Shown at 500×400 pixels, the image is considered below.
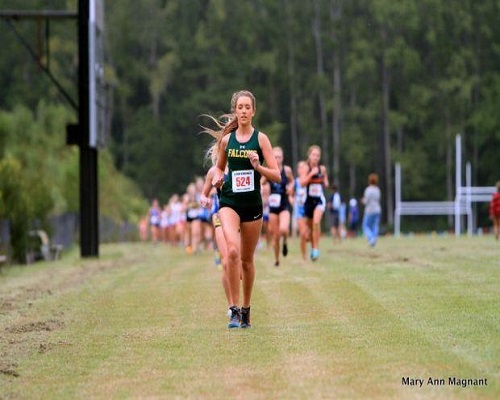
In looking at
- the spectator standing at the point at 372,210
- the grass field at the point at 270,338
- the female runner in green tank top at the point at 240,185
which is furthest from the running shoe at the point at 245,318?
the spectator standing at the point at 372,210

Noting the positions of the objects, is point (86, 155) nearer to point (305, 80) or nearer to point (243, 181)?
point (243, 181)

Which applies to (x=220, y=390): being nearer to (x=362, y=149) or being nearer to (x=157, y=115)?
(x=362, y=149)

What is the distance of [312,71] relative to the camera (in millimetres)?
90625

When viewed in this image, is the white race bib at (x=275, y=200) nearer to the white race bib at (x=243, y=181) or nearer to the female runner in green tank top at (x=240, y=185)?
the female runner in green tank top at (x=240, y=185)

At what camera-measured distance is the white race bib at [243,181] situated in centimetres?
1377

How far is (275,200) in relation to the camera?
2572 cm

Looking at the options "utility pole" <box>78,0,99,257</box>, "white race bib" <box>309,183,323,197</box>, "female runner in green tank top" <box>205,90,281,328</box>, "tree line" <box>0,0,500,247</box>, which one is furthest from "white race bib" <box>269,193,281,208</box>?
"tree line" <box>0,0,500,247</box>

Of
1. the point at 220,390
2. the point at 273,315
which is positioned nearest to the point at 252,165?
the point at 273,315

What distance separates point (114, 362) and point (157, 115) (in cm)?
8354

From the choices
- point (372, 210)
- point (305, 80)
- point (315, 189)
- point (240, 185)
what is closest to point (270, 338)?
point (240, 185)

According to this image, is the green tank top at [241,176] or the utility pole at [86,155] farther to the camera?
the utility pole at [86,155]

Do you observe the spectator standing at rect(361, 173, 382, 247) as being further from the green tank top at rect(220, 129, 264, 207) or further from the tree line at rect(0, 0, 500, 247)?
the tree line at rect(0, 0, 500, 247)

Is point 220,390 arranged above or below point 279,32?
below

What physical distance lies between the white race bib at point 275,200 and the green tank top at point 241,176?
460 inches
